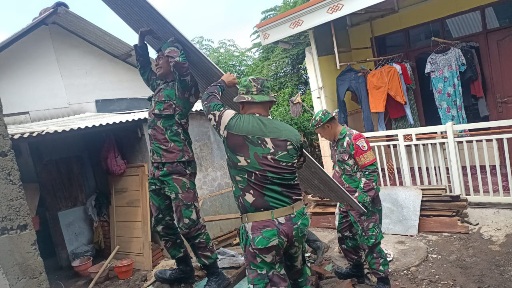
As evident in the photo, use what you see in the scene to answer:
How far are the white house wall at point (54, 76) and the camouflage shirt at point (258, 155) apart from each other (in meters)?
5.80

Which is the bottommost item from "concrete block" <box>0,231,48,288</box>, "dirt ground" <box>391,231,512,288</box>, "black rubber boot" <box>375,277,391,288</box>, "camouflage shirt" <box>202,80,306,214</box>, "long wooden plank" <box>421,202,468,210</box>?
"dirt ground" <box>391,231,512,288</box>

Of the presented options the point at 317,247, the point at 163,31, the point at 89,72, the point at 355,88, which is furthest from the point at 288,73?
the point at 163,31

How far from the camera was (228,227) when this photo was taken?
6.68 metres

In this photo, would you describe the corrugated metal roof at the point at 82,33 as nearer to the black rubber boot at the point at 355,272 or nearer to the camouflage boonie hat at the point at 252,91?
the camouflage boonie hat at the point at 252,91

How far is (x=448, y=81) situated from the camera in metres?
6.48

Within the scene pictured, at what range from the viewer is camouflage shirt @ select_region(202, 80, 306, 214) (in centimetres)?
263

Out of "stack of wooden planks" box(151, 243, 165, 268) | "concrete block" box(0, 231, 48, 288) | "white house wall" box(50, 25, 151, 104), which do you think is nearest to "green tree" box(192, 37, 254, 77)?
"white house wall" box(50, 25, 151, 104)

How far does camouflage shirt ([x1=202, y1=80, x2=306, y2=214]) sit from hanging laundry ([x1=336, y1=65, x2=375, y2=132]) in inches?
189

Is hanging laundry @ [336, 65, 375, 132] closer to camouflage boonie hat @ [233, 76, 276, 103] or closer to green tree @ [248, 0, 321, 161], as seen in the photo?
green tree @ [248, 0, 321, 161]

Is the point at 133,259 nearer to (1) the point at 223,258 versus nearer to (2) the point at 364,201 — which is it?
(1) the point at 223,258

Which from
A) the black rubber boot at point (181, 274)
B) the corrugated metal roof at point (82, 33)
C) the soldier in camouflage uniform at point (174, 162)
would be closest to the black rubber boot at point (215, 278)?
the soldier in camouflage uniform at point (174, 162)

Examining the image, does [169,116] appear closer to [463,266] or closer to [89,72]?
[463,266]

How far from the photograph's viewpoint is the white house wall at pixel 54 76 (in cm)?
698

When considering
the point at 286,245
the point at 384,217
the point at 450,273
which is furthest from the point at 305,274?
the point at 384,217
